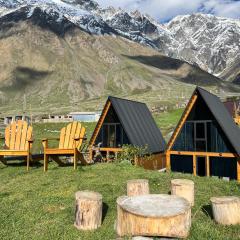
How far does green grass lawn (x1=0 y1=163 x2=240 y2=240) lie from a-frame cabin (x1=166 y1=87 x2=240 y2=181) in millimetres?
5147

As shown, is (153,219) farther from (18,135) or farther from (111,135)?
(111,135)

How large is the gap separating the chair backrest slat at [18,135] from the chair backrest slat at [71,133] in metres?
1.38

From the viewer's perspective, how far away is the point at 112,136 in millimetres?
20984

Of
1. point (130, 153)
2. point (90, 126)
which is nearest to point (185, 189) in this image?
point (130, 153)

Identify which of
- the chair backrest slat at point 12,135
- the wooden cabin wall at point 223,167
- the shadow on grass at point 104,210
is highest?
the chair backrest slat at point 12,135

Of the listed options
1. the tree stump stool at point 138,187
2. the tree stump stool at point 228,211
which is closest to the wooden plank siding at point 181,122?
the tree stump stool at point 138,187

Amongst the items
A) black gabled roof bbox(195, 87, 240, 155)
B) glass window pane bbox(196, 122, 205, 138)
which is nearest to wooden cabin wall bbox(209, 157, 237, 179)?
black gabled roof bbox(195, 87, 240, 155)

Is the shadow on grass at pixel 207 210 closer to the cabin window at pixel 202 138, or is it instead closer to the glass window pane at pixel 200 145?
the cabin window at pixel 202 138

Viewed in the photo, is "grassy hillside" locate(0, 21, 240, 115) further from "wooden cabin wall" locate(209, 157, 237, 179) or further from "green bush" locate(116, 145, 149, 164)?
"wooden cabin wall" locate(209, 157, 237, 179)

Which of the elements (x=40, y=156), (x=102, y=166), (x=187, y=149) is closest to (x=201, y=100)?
(x=187, y=149)

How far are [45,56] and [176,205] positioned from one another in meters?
185

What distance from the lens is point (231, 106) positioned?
44781mm

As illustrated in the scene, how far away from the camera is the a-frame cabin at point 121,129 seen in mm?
20406

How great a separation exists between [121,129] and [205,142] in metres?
4.43
